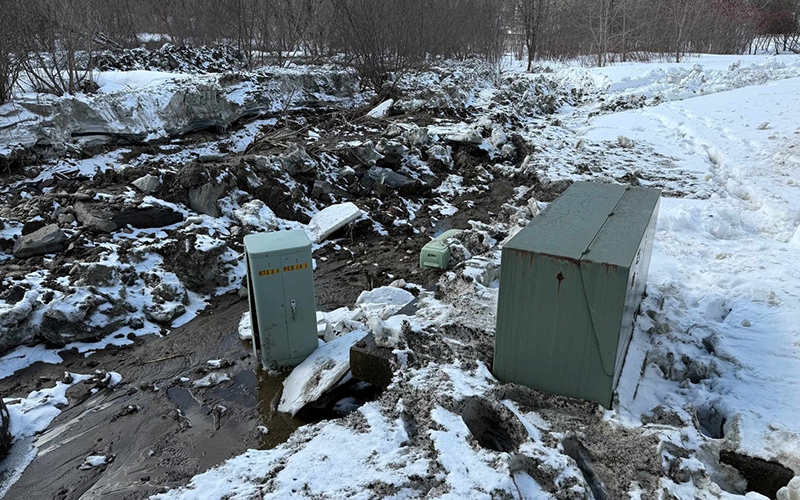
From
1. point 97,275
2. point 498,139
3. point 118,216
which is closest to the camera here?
point 97,275

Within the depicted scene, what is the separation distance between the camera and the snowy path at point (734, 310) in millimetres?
3396

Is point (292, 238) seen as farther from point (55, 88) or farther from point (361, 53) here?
point (361, 53)

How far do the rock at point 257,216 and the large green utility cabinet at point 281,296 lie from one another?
3.09 meters

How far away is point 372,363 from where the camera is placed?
13.6 feet

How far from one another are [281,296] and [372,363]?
1.13 metres

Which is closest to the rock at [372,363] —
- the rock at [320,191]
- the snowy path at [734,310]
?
the snowy path at [734,310]

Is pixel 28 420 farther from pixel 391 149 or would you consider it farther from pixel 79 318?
pixel 391 149

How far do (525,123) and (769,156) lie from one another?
7.58 metres

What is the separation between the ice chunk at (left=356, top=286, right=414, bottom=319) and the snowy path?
2.45m

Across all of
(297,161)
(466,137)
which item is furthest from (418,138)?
(297,161)

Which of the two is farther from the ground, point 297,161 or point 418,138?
point 418,138

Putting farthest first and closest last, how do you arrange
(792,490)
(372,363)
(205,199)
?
(205,199) < (372,363) < (792,490)

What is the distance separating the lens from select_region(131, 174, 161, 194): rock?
25.7 ft

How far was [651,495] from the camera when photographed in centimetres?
274
